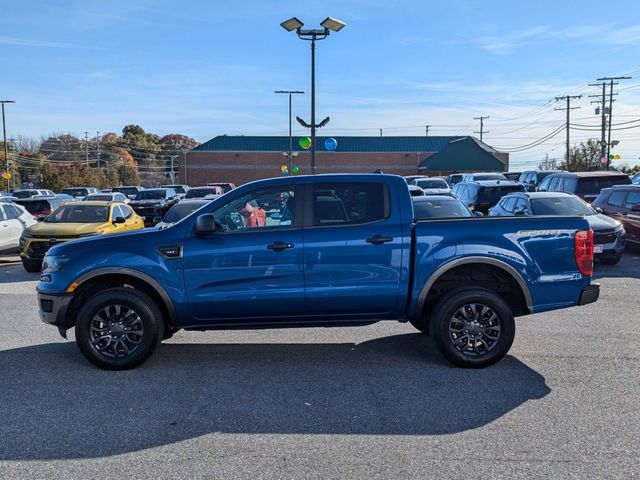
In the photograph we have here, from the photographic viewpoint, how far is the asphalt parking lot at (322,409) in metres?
4.02

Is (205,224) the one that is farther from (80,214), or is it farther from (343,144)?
(343,144)

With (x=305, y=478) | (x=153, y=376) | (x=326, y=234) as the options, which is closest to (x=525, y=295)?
(x=326, y=234)

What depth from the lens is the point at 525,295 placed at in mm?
6082

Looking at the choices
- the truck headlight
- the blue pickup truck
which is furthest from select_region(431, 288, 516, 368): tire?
the truck headlight

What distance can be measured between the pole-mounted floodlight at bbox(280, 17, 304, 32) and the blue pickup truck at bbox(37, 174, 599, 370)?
44.0 feet

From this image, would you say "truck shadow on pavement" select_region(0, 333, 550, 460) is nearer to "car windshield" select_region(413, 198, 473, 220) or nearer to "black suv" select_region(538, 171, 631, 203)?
"car windshield" select_region(413, 198, 473, 220)

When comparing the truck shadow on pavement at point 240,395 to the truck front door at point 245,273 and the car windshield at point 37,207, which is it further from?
the car windshield at point 37,207

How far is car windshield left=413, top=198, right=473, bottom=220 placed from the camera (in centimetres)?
1270

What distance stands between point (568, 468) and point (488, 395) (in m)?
1.39

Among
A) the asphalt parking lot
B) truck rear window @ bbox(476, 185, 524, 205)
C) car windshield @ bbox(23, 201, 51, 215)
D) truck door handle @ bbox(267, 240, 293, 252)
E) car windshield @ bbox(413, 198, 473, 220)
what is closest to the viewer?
the asphalt parking lot

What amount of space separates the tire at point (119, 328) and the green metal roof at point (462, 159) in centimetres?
5783

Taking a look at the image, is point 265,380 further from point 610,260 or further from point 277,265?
point 610,260

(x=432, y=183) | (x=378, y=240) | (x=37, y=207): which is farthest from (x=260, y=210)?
(x=432, y=183)

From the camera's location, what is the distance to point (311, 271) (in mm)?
5930
